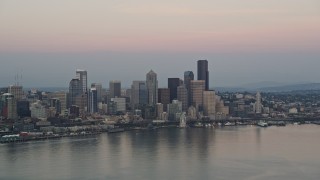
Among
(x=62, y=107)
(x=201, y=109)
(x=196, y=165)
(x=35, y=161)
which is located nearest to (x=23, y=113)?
(x=62, y=107)

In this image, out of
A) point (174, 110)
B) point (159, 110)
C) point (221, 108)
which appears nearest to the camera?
point (159, 110)

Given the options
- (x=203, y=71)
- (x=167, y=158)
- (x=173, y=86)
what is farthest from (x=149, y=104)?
(x=167, y=158)

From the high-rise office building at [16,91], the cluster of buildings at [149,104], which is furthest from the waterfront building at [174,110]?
the high-rise office building at [16,91]

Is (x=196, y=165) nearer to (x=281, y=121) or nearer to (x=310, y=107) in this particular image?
(x=281, y=121)

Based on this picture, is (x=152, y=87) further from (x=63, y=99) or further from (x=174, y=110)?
(x=63, y=99)

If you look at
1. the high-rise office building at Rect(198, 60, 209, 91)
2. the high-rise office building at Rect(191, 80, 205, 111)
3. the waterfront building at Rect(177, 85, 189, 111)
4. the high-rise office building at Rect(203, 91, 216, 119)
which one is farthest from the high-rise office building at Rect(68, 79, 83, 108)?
the high-rise office building at Rect(198, 60, 209, 91)
